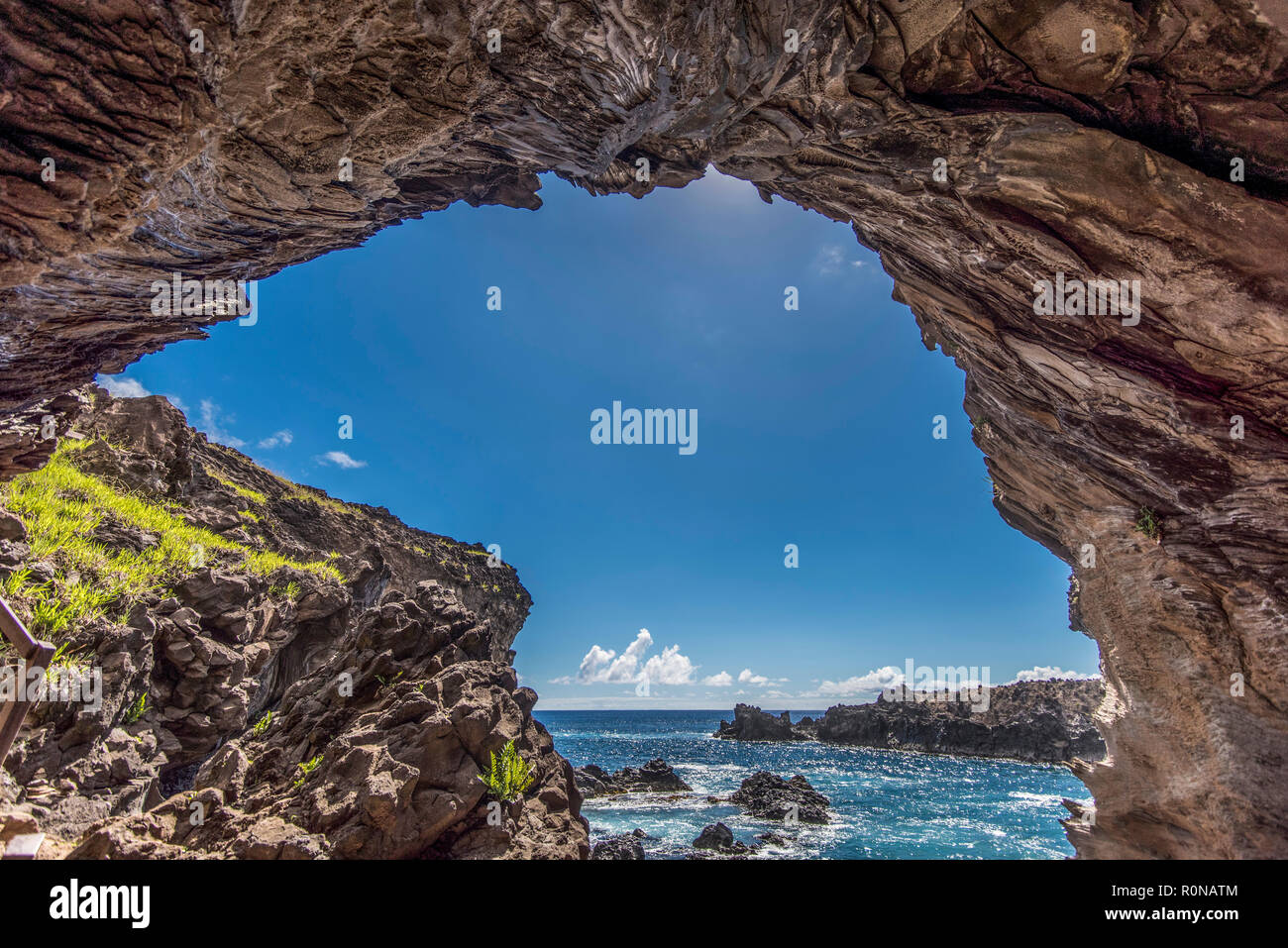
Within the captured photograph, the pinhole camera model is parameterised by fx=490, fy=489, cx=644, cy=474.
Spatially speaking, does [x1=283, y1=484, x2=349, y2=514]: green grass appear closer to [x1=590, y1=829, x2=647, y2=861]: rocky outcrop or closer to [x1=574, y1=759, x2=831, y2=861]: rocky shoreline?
[x1=590, y1=829, x2=647, y2=861]: rocky outcrop

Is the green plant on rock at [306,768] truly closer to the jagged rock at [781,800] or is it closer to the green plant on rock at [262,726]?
the green plant on rock at [262,726]

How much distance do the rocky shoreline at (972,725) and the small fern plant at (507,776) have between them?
75.0 metres

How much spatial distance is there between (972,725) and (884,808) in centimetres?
A: 4788

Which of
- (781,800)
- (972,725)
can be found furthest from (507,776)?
(972,725)

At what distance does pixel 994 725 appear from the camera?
69500mm

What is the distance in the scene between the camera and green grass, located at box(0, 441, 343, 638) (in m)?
9.05

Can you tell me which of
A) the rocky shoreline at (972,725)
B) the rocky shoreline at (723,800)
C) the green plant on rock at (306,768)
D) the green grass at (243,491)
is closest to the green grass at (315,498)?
the green grass at (243,491)

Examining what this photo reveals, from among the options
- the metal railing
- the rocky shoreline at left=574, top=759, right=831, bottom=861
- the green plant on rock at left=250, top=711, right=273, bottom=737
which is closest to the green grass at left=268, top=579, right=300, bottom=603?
the green plant on rock at left=250, top=711, right=273, bottom=737

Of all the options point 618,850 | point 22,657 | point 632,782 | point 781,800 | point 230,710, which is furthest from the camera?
point 632,782

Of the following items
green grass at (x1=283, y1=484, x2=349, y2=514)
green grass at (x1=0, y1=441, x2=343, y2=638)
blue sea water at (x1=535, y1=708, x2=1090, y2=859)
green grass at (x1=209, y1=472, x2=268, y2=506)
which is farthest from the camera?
green grass at (x1=283, y1=484, x2=349, y2=514)

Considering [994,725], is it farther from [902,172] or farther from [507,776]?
[902,172]

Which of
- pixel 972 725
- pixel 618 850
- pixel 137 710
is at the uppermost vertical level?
pixel 137 710

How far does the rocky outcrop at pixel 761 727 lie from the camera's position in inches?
3415

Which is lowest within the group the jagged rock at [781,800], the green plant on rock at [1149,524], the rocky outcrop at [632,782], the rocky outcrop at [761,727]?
the rocky outcrop at [761,727]
